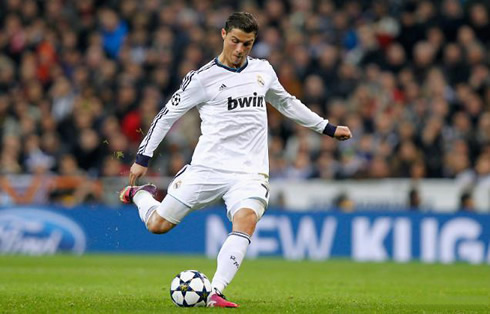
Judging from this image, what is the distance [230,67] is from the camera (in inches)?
352

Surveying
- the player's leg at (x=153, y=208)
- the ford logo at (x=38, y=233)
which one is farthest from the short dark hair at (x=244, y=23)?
the ford logo at (x=38, y=233)

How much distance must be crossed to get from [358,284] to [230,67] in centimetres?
430

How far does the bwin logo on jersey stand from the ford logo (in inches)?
413

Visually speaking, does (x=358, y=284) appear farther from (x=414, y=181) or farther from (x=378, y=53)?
(x=378, y=53)

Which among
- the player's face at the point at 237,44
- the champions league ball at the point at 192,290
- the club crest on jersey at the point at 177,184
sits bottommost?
the champions league ball at the point at 192,290

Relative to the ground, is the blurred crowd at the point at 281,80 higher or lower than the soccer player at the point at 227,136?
higher

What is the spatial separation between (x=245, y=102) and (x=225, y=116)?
21 cm

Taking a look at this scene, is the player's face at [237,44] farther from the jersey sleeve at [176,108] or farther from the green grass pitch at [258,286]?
the green grass pitch at [258,286]

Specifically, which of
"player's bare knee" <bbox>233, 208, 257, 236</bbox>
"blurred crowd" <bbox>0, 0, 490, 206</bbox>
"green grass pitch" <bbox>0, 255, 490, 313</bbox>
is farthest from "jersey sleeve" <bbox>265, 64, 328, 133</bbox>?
"blurred crowd" <bbox>0, 0, 490, 206</bbox>

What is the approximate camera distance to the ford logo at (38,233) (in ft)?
60.9

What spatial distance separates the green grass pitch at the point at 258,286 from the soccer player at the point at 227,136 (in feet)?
2.79

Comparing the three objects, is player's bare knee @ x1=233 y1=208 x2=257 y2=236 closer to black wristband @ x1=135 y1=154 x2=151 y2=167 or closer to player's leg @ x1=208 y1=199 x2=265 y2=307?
player's leg @ x1=208 y1=199 x2=265 y2=307

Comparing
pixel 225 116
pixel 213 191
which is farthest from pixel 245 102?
pixel 213 191

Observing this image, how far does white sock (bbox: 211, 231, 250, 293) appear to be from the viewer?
8461 mm
